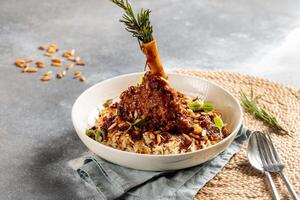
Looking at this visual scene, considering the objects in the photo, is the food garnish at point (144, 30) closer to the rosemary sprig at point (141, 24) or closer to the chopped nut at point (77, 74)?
the rosemary sprig at point (141, 24)

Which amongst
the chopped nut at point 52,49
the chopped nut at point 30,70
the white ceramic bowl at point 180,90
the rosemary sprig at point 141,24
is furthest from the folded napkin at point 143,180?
the chopped nut at point 52,49

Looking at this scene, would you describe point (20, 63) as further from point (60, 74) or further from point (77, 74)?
point (77, 74)

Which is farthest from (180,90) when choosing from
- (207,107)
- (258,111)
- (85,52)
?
(85,52)

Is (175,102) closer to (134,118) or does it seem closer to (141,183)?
(134,118)

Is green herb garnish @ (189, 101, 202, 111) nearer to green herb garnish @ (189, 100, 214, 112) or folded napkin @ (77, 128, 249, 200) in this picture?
green herb garnish @ (189, 100, 214, 112)

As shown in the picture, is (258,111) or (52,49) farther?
(52,49)

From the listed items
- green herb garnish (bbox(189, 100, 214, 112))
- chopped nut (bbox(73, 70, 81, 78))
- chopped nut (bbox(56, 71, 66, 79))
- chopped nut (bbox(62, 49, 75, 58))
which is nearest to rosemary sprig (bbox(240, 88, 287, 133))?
green herb garnish (bbox(189, 100, 214, 112))
